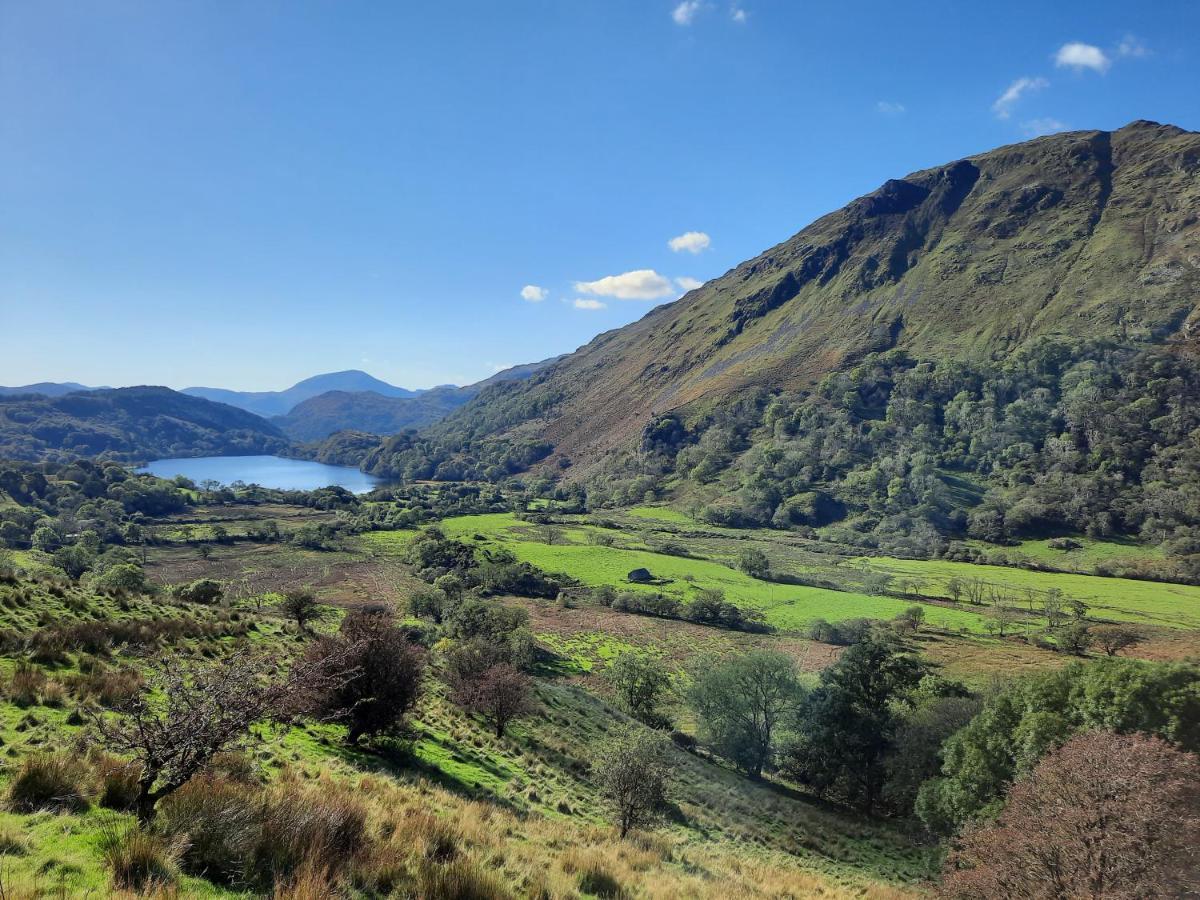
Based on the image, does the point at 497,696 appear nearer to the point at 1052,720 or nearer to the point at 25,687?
the point at 25,687

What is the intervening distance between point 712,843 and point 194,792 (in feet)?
61.0

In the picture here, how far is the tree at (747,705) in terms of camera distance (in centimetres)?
3684

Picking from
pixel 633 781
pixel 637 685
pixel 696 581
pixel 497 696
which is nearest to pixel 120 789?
pixel 633 781

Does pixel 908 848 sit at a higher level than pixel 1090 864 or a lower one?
lower

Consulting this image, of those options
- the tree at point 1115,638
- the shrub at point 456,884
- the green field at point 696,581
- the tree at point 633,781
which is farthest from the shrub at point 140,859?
the tree at point 1115,638

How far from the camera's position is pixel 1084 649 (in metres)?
61.1

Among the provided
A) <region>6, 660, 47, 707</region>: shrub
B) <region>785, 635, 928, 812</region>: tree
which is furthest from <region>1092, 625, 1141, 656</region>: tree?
<region>6, 660, 47, 707</region>: shrub

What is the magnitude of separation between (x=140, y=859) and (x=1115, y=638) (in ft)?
266

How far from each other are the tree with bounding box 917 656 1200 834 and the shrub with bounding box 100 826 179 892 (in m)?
24.9

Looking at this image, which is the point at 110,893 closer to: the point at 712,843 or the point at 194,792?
the point at 194,792

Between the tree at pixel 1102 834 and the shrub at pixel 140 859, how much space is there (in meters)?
15.0

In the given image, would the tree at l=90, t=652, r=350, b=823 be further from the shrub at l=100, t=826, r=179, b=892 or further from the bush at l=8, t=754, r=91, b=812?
the bush at l=8, t=754, r=91, b=812

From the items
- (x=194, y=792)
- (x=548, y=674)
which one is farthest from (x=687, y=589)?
(x=194, y=792)

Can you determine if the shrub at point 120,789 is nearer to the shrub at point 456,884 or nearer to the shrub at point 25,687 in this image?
the shrub at point 456,884
